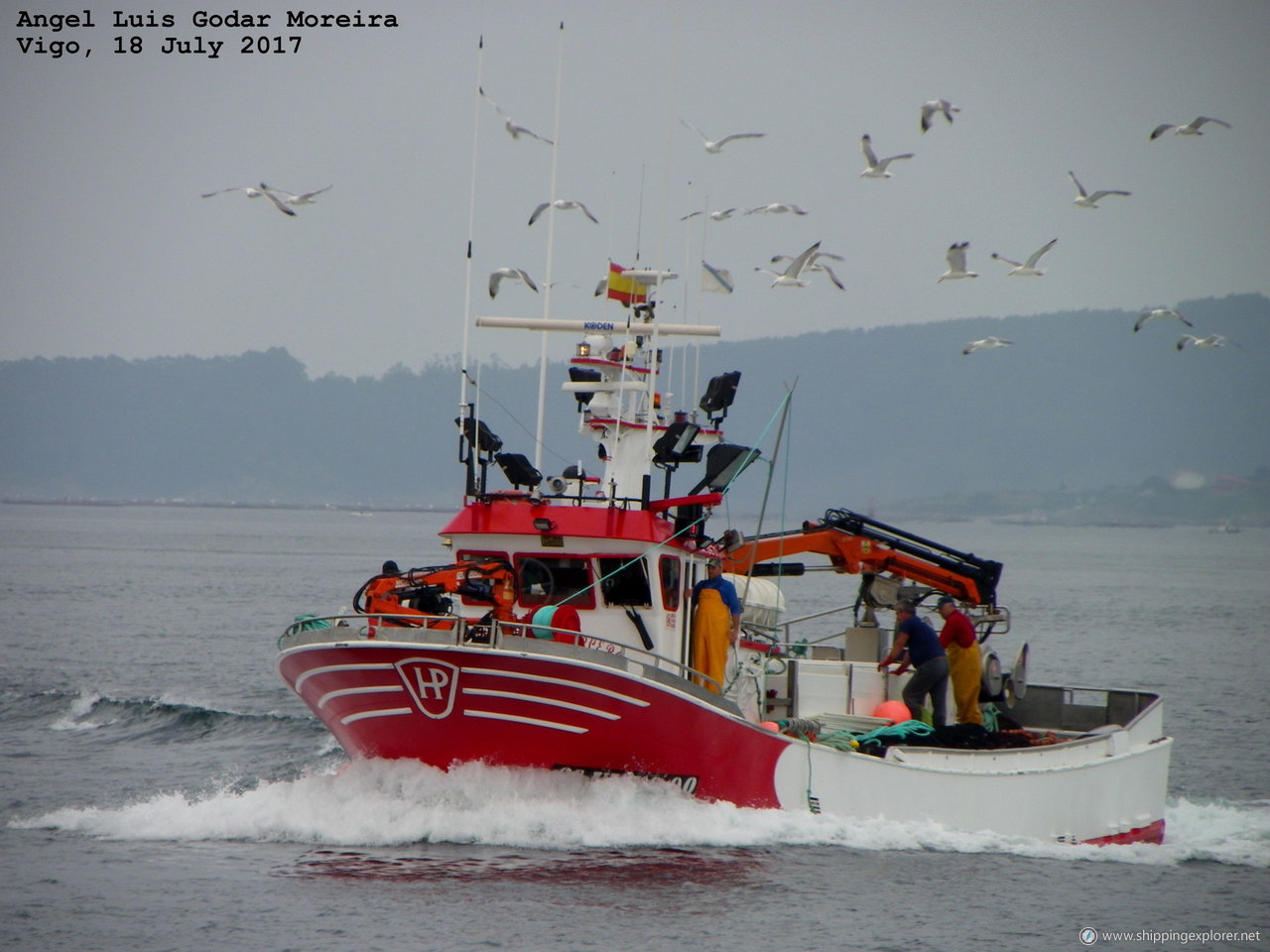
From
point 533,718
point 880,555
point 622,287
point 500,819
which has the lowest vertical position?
point 500,819

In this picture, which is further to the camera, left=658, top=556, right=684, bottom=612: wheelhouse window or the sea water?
left=658, top=556, right=684, bottom=612: wheelhouse window

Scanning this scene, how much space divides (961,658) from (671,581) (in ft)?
14.1

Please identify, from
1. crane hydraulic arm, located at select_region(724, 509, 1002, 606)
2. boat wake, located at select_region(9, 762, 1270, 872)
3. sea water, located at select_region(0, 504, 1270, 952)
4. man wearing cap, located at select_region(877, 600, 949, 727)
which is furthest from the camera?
crane hydraulic arm, located at select_region(724, 509, 1002, 606)

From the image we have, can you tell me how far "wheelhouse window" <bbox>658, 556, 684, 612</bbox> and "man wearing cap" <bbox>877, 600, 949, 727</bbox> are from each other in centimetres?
293

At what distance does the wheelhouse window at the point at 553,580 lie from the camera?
16.6 metres

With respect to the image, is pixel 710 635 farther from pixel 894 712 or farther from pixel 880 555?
pixel 880 555

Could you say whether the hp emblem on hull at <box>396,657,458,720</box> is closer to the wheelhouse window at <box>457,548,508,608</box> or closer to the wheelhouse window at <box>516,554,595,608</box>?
the wheelhouse window at <box>457,548,508,608</box>

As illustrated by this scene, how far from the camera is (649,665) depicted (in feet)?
50.2

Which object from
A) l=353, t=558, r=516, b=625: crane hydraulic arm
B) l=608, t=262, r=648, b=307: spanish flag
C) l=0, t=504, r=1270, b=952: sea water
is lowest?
l=0, t=504, r=1270, b=952: sea water

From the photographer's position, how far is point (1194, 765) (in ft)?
→ 87.8

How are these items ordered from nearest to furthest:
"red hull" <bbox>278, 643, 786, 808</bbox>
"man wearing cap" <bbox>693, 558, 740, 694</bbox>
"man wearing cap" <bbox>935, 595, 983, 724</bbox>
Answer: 1. "red hull" <bbox>278, 643, 786, 808</bbox>
2. "man wearing cap" <bbox>693, 558, 740, 694</bbox>
3. "man wearing cap" <bbox>935, 595, 983, 724</bbox>

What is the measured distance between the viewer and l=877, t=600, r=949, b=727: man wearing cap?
60.5 feet

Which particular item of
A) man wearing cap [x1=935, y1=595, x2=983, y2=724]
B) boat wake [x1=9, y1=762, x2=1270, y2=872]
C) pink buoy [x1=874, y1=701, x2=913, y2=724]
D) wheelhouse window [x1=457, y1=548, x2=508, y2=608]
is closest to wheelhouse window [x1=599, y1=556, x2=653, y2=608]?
wheelhouse window [x1=457, y1=548, x2=508, y2=608]

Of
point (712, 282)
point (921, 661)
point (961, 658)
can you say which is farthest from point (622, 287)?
point (961, 658)
